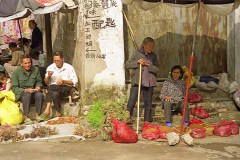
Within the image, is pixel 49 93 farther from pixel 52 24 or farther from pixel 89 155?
pixel 52 24

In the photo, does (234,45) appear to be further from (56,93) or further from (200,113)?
(56,93)

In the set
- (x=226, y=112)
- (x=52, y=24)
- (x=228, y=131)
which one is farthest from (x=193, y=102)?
(x=52, y=24)

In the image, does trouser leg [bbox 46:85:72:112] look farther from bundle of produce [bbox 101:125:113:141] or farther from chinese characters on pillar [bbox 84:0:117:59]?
bundle of produce [bbox 101:125:113:141]

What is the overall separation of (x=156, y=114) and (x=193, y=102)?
95 cm

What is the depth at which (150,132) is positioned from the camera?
7.47 meters

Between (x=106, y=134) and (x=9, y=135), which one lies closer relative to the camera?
(x=106, y=134)

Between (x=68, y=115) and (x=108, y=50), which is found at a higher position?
(x=108, y=50)

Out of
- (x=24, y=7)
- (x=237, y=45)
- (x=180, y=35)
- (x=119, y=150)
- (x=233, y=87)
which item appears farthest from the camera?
(x=180, y=35)

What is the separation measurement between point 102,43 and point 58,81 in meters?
1.21

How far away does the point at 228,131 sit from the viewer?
7711 millimetres

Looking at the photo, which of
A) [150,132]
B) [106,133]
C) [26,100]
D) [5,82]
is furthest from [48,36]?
[150,132]

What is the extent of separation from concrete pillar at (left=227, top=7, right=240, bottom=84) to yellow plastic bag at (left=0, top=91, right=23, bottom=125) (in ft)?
16.5

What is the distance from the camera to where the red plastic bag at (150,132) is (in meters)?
7.42

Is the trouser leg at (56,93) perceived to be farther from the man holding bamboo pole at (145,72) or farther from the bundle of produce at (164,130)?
the bundle of produce at (164,130)
